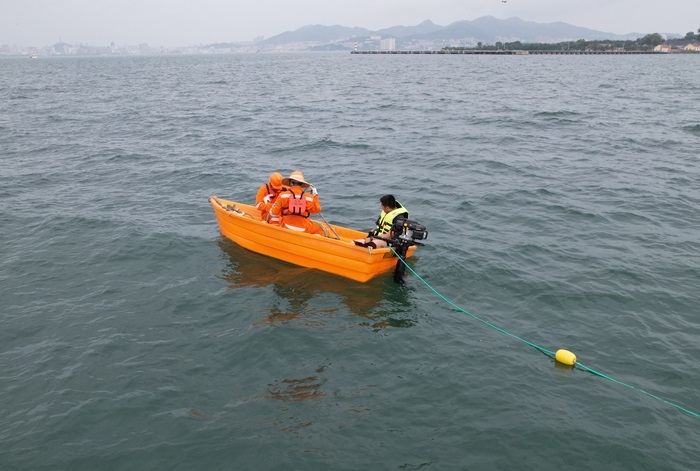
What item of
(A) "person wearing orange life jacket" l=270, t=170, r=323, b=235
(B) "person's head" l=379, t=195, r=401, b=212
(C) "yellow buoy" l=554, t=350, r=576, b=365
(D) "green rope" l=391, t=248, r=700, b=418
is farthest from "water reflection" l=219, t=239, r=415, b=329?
(C) "yellow buoy" l=554, t=350, r=576, b=365

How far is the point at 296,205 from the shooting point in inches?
404

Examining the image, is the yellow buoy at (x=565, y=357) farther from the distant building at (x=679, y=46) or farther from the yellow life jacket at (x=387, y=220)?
the distant building at (x=679, y=46)

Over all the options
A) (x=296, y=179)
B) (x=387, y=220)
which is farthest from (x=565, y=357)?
(x=296, y=179)

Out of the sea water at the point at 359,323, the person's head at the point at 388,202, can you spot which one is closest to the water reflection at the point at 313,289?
the sea water at the point at 359,323

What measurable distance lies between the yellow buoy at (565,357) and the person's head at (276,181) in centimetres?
607

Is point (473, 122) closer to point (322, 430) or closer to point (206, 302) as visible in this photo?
point (206, 302)

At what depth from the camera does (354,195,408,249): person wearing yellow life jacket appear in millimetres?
9492

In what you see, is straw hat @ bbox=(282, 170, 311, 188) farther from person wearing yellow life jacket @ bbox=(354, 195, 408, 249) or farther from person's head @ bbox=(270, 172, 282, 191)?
person wearing yellow life jacket @ bbox=(354, 195, 408, 249)

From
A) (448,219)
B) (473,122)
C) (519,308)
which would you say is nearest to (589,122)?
(473,122)

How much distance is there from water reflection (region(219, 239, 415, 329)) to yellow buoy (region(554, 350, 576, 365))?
7.67 feet

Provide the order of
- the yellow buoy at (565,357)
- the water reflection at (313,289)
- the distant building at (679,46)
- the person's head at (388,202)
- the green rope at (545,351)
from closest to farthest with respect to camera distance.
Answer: the green rope at (545,351) → the yellow buoy at (565,357) → the water reflection at (313,289) → the person's head at (388,202) → the distant building at (679,46)

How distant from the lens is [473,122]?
27234 mm

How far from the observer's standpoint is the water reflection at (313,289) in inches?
347

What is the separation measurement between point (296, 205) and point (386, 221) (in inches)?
75.4
